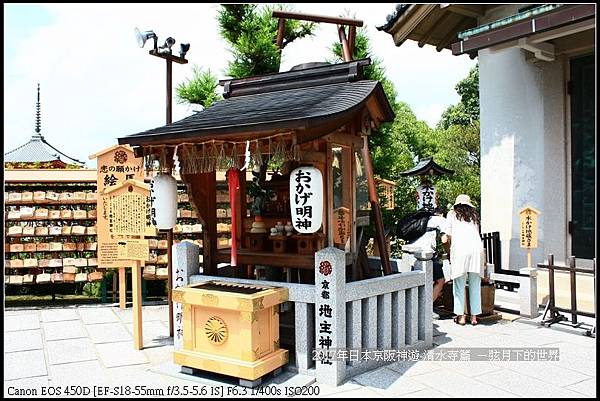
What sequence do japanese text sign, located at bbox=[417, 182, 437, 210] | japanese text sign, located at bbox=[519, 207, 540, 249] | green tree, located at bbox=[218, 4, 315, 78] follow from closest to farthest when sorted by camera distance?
japanese text sign, located at bbox=[519, 207, 540, 249] < japanese text sign, located at bbox=[417, 182, 437, 210] < green tree, located at bbox=[218, 4, 315, 78]

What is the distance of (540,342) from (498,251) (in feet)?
9.48

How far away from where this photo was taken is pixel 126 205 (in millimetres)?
6691

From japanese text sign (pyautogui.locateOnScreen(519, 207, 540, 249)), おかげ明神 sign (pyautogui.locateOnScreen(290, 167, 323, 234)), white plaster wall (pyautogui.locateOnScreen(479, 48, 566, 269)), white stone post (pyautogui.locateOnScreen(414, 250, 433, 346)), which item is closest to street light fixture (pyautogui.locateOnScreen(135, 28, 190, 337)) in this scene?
おかげ明神 sign (pyautogui.locateOnScreen(290, 167, 323, 234))

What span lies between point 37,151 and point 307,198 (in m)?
31.5

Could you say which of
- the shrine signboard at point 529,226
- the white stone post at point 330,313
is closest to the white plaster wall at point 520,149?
the shrine signboard at point 529,226

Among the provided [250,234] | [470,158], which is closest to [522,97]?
[250,234]

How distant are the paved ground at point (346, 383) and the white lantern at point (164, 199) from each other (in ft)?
5.10

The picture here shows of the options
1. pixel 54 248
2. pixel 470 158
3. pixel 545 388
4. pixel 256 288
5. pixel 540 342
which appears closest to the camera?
pixel 545 388

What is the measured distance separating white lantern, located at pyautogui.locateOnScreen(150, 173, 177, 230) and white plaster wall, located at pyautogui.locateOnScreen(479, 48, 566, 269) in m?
5.72

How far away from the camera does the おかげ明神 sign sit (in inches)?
197

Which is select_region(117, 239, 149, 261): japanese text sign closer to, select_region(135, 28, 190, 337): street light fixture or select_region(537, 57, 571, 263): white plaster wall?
select_region(135, 28, 190, 337): street light fixture

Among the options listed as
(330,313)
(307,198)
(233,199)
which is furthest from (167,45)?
(330,313)

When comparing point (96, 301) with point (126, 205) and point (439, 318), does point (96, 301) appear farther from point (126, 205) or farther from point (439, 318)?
point (439, 318)

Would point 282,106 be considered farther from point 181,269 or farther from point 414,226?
point 414,226
